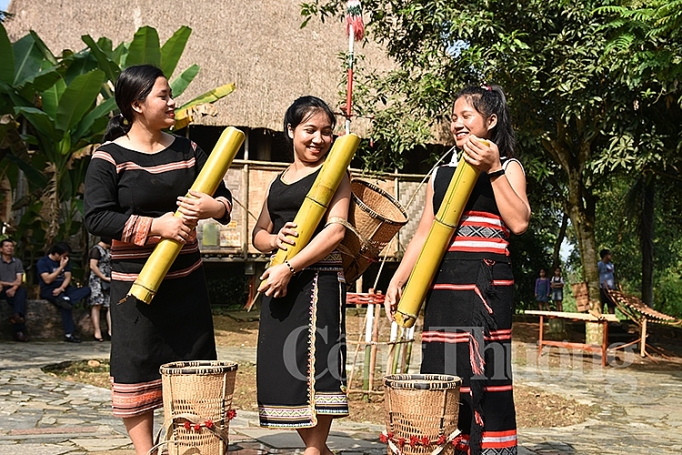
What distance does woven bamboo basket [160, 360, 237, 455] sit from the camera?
9.60 feet

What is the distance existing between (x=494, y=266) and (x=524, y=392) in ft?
16.6

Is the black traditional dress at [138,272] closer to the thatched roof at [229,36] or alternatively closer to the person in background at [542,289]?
the thatched roof at [229,36]

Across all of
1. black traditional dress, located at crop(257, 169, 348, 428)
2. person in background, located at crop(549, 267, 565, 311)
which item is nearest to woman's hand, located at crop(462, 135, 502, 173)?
black traditional dress, located at crop(257, 169, 348, 428)

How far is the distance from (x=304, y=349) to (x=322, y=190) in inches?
26.2

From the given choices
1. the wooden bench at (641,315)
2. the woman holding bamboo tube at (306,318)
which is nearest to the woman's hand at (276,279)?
the woman holding bamboo tube at (306,318)

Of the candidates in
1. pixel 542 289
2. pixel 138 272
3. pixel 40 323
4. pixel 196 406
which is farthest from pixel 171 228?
pixel 542 289

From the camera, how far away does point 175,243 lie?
3.12 m

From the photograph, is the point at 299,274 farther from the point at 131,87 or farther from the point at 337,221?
the point at 131,87

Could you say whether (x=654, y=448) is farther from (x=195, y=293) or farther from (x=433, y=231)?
(x=195, y=293)

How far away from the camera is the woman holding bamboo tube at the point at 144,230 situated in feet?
10.4

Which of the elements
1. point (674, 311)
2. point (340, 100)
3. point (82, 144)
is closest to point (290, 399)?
point (82, 144)

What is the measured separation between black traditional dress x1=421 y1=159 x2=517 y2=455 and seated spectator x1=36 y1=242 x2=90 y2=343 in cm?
904

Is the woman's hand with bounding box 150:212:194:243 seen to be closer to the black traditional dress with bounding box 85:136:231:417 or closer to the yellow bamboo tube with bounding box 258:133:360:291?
the black traditional dress with bounding box 85:136:231:417

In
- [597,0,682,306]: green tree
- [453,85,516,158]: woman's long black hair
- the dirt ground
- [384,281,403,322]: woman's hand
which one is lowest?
the dirt ground
